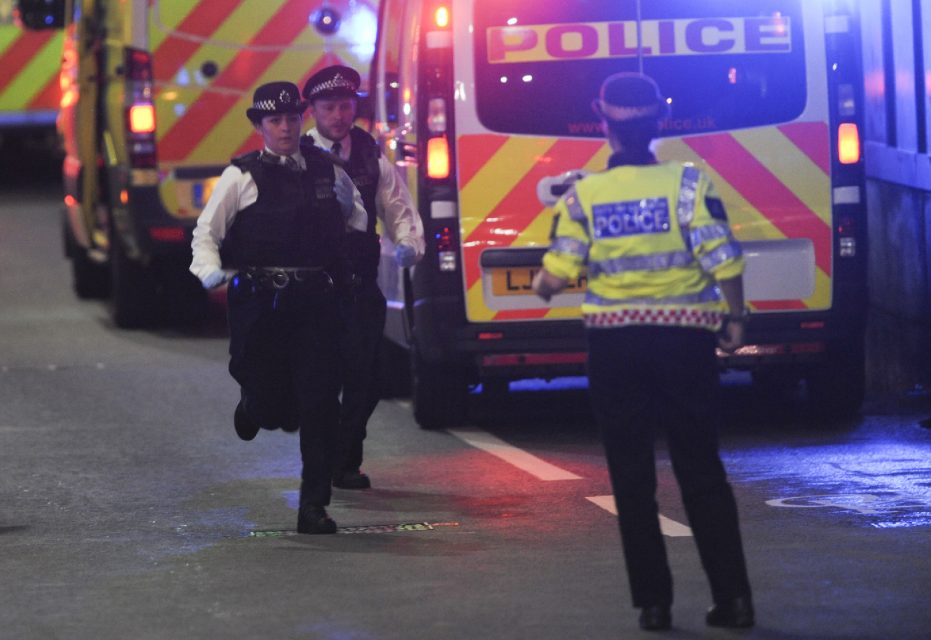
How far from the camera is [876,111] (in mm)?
12328

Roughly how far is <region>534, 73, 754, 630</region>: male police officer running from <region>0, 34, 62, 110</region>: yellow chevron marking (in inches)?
680

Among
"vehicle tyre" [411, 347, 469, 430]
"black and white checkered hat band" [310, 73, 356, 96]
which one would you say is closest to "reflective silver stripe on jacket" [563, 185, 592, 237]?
"black and white checkered hat band" [310, 73, 356, 96]

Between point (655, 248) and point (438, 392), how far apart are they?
450 cm

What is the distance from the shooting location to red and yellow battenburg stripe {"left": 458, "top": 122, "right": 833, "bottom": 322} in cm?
974

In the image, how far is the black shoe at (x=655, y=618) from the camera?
595cm

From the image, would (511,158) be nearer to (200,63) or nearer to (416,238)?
(416,238)

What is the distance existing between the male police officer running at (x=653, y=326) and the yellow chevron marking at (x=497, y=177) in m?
3.64

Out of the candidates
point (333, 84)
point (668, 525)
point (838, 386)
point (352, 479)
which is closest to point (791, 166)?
point (838, 386)

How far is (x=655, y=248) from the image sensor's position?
6031mm

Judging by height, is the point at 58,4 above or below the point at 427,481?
above

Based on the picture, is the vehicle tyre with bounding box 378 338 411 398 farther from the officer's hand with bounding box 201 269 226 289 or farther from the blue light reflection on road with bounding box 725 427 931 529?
the officer's hand with bounding box 201 269 226 289

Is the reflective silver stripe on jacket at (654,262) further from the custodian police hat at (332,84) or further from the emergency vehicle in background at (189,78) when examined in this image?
the emergency vehicle in background at (189,78)

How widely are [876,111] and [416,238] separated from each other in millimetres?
4516

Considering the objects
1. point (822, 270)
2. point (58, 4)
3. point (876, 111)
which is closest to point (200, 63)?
point (58, 4)
